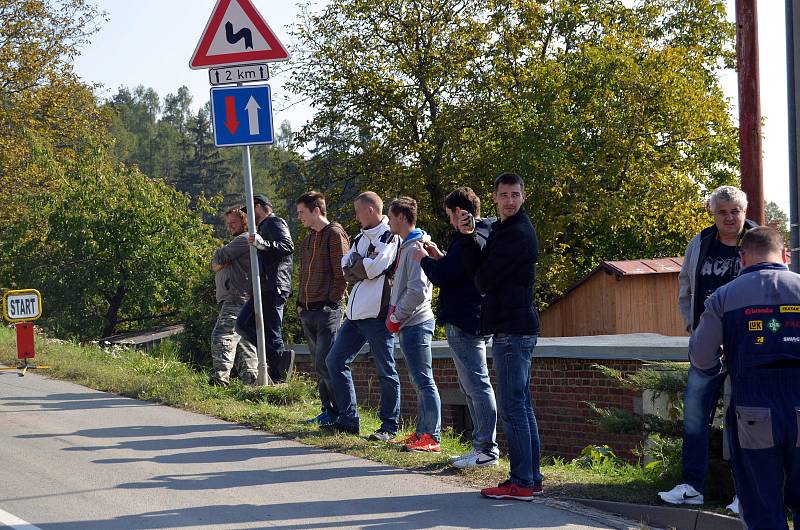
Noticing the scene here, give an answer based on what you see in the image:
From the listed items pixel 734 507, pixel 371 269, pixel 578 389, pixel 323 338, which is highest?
pixel 371 269

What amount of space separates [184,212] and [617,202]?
1884 cm

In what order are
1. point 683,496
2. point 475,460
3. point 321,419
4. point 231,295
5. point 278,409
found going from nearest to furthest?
point 683,496 < point 475,460 < point 321,419 < point 278,409 < point 231,295

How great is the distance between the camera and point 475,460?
24.4 feet

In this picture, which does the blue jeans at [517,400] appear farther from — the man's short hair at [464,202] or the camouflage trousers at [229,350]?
the camouflage trousers at [229,350]

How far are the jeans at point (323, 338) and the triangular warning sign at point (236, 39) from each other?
103 inches

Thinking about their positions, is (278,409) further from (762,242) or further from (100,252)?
(100,252)

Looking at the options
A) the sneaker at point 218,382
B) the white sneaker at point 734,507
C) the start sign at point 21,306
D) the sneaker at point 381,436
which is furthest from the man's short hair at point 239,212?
the white sneaker at point 734,507

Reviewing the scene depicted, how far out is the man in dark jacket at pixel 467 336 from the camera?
7.42m

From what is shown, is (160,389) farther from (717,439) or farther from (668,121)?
(668,121)

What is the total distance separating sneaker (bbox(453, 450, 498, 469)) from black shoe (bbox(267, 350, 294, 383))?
12.2 feet

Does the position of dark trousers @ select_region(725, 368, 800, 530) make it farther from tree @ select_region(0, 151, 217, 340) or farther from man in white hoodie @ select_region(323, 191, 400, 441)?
tree @ select_region(0, 151, 217, 340)

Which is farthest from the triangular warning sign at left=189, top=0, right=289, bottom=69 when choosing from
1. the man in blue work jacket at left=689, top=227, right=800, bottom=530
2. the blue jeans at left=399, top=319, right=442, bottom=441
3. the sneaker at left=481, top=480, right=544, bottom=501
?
the man in blue work jacket at left=689, top=227, right=800, bottom=530

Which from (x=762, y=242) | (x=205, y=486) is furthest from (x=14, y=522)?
(x=762, y=242)

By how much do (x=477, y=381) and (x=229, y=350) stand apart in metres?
Result: 4.26
